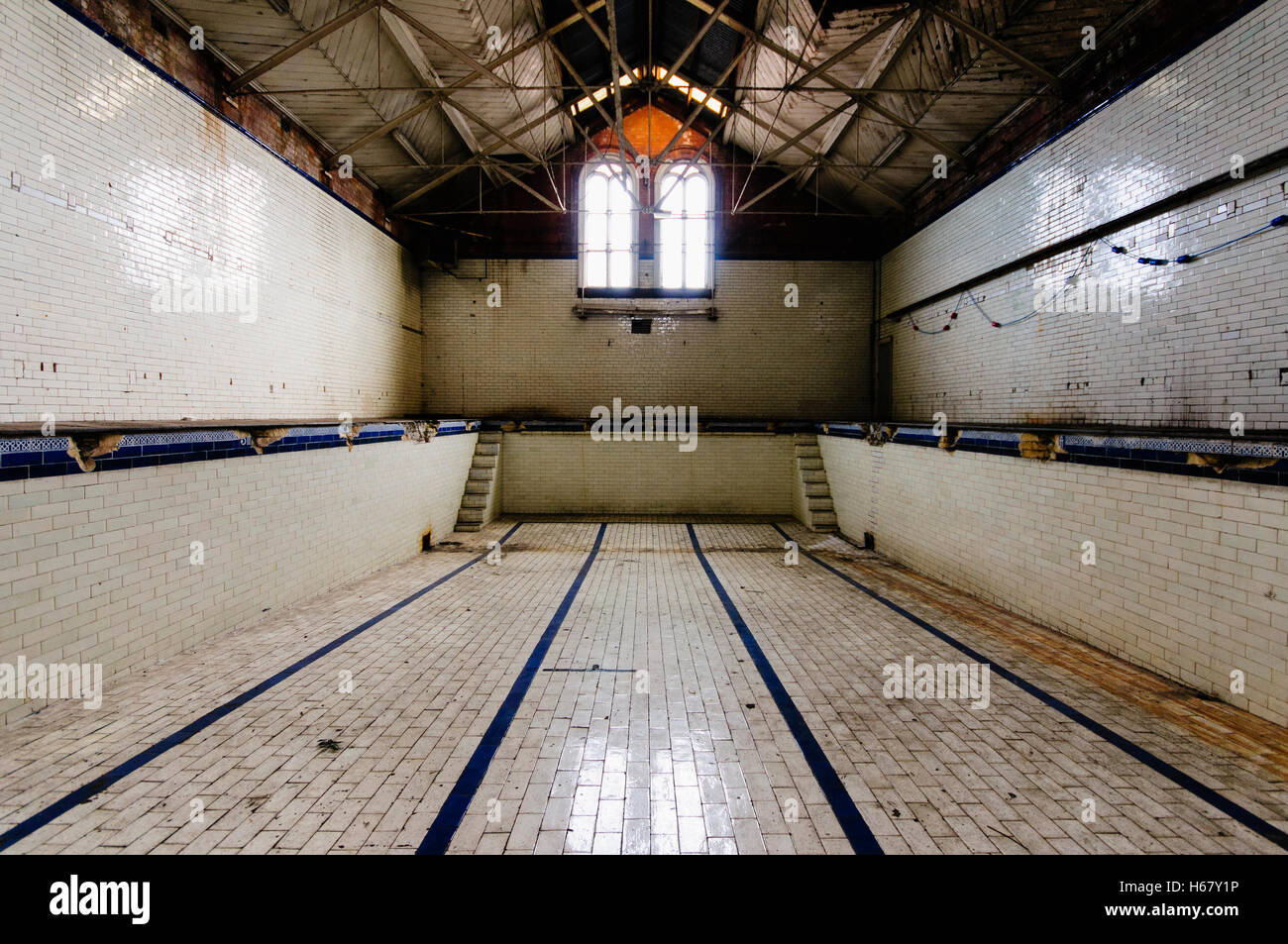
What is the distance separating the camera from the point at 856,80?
8500mm

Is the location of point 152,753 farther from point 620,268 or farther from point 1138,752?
point 620,268

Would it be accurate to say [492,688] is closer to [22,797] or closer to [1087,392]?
[22,797]

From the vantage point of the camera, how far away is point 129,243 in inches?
200

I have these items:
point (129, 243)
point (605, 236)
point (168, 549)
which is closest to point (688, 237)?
point (605, 236)

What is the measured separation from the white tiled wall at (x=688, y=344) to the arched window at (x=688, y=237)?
0.53 meters

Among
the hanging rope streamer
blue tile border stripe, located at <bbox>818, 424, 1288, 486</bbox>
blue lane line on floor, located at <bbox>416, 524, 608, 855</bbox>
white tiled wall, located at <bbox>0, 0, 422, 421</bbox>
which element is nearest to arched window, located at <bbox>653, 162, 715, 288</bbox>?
the hanging rope streamer

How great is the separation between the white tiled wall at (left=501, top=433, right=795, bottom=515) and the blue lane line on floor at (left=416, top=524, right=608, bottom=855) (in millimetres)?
6294

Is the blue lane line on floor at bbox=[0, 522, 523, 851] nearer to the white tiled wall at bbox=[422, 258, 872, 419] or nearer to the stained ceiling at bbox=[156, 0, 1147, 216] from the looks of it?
the stained ceiling at bbox=[156, 0, 1147, 216]

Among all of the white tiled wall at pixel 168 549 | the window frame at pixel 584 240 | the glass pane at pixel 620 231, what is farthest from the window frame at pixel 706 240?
the white tiled wall at pixel 168 549

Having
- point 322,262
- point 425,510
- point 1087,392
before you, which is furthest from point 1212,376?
point 322,262

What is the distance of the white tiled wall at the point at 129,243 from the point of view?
4219 mm

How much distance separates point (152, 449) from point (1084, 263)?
930cm

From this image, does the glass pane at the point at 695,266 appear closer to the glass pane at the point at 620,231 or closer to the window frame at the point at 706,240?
the window frame at the point at 706,240

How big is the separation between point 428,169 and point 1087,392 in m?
11.1
